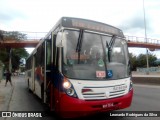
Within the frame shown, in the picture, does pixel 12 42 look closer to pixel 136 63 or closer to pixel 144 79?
pixel 144 79

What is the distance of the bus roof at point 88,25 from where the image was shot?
8.33 metres

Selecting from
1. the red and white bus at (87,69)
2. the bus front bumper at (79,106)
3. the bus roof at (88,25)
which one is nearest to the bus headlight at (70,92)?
the red and white bus at (87,69)

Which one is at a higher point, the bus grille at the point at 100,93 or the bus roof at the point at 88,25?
the bus roof at the point at 88,25

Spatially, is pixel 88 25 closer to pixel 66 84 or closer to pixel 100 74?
pixel 100 74

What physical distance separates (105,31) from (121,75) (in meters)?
1.51

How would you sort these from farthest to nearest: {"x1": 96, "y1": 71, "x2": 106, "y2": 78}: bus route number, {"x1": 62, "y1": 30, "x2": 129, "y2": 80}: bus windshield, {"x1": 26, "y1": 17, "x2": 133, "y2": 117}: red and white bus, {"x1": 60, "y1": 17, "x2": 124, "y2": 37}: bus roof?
{"x1": 60, "y1": 17, "x2": 124, "y2": 37}: bus roof < {"x1": 96, "y1": 71, "x2": 106, "y2": 78}: bus route number < {"x1": 62, "y1": 30, "x2": 129, "y2": 80}: bus windshield < {"x1": 26, "y1": 17, "x2": 133, "y2": 117}: red and white bus

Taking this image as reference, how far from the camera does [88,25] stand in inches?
337

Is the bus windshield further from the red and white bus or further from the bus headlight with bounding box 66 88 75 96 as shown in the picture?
the bus headlight with bounding box 66 88 75 96

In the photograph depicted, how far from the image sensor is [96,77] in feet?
25.7

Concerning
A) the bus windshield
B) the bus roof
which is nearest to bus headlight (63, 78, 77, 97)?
the bus windshield

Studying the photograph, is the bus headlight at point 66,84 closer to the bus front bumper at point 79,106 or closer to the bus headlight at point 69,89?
the bus headlight at point 69,89

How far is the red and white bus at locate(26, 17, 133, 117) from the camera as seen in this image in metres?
7.52

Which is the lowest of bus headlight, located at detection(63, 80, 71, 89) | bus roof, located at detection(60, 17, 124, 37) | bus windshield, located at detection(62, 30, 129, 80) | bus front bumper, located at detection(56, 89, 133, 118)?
bus front bumper, located at detection(56, 89, 133, 118)

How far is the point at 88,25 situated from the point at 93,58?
46.3 inches
